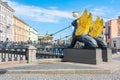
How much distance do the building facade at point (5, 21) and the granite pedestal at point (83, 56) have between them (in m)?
47.6

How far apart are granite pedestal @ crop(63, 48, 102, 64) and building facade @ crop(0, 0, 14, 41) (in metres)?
47.6

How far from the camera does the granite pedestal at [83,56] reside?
13945 millimetres

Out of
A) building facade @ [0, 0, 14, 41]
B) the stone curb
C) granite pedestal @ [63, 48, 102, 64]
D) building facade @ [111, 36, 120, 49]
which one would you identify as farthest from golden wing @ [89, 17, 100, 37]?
building facade @ [111, 36, 120, 49]

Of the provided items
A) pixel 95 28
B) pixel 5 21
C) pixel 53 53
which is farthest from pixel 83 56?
pixel 5 21

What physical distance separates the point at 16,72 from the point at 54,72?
179cm

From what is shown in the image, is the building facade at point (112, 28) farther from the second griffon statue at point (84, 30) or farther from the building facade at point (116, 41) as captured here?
the second griffon statue at point (84, 30)

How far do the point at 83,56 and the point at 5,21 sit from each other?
54.1 m

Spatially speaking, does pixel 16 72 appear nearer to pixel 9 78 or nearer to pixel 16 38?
pixel 9 78

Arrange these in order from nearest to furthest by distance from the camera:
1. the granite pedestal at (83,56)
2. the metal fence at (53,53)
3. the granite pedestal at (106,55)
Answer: the granite pedestal at (83,56) → the granite pedestal at (106,55) → the metal fence at (53,53)

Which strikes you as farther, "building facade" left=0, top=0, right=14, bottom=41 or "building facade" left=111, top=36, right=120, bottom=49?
"building facade" left=111, top=36, right=120, bottom=49

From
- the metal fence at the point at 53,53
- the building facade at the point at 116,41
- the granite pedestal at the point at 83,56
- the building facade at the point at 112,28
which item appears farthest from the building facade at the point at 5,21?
the granite pedestal at the point at 83,56

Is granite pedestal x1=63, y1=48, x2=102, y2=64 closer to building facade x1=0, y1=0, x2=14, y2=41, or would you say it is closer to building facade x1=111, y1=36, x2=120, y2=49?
building facade x1=0, y1=0, x2=14, y2=41

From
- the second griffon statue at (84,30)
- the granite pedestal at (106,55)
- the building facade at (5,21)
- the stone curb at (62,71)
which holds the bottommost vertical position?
the stone curb at (62,71)

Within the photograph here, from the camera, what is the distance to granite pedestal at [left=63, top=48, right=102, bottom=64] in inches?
549
